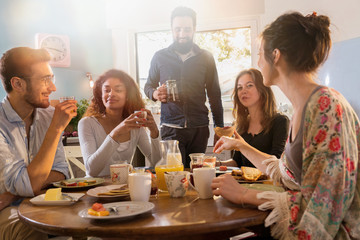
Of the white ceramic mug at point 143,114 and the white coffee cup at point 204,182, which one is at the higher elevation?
the white ceramic mug at point 143,114

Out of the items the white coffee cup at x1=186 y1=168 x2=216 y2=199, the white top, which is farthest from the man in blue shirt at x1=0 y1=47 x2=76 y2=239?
the white coffee cup at x1=186 y1=168 x2=216 y2=199

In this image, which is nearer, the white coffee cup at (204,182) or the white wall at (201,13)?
the white coffee cup at (204,182)

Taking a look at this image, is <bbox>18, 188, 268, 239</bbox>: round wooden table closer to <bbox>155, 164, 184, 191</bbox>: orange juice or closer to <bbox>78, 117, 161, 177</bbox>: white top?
<bbox>155, 164, 184, 191</bbox>: orange juice

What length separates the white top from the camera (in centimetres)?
201

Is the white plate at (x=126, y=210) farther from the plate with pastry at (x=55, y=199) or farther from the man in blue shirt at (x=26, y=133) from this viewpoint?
the man in blue shirt at (x=26, y=133)

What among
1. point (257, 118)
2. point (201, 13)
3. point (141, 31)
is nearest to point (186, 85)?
point (257, 118)

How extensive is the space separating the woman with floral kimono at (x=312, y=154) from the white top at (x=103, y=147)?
2.99 feet

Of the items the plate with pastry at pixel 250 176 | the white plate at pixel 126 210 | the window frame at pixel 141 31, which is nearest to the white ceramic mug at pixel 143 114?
the plate with pastry at pixel 250 176

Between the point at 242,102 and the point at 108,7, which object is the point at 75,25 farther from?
the point at 242,102

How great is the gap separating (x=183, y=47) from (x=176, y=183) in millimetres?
1962

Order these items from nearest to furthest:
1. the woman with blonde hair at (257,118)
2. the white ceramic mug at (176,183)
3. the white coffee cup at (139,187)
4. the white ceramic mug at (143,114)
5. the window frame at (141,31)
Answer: the white coffee cup at (139,187) → the white ceramic mug at (176,183) → the white ceramic mug at (143,114) → the woman with blonde hair at (257,118) → the window frame at (141,31)

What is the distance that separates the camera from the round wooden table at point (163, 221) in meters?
0.97

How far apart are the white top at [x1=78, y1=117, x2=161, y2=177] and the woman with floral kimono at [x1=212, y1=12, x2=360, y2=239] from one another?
2.99 feet

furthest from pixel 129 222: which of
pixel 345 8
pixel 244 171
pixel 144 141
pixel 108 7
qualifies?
pixel 108 7
